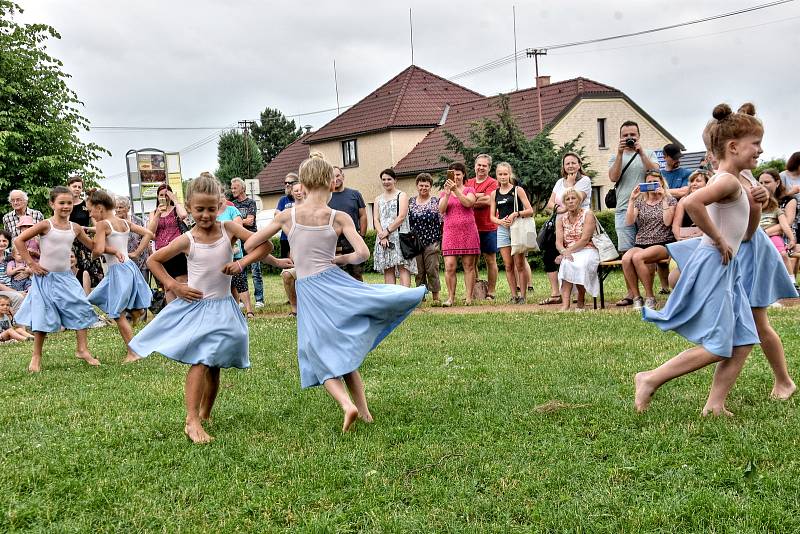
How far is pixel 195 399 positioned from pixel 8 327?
902 centimetres

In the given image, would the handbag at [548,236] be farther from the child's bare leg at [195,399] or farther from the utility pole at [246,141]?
the utility pole at [246,141]

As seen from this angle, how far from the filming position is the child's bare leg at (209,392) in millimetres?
6348

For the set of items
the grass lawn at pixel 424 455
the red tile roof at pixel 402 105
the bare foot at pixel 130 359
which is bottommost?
the bare foot at pixel 130 359

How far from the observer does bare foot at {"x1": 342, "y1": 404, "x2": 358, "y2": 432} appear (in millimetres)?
5781

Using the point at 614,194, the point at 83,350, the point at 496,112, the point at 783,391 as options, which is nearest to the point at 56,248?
the point at 83,350

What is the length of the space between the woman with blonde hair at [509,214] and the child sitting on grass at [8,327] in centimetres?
769

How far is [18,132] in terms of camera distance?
2847cm

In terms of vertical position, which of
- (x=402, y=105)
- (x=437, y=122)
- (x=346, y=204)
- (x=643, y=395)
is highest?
(x=402, y=105)

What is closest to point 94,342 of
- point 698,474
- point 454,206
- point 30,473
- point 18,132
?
point 454,206

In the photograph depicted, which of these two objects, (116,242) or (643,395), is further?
(116,242)

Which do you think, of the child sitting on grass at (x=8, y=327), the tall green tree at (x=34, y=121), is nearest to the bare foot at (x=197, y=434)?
the child sitting on grass at (x=8, y=327)

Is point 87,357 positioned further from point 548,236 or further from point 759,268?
point 759,268

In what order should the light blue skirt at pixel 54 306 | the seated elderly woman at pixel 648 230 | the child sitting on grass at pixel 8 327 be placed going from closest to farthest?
the light blue skirt at pixel 54 306 → the seated elderly woman at pixel 648 230 → the child sitting on grass at pixel 8 327

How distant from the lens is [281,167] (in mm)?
56438
